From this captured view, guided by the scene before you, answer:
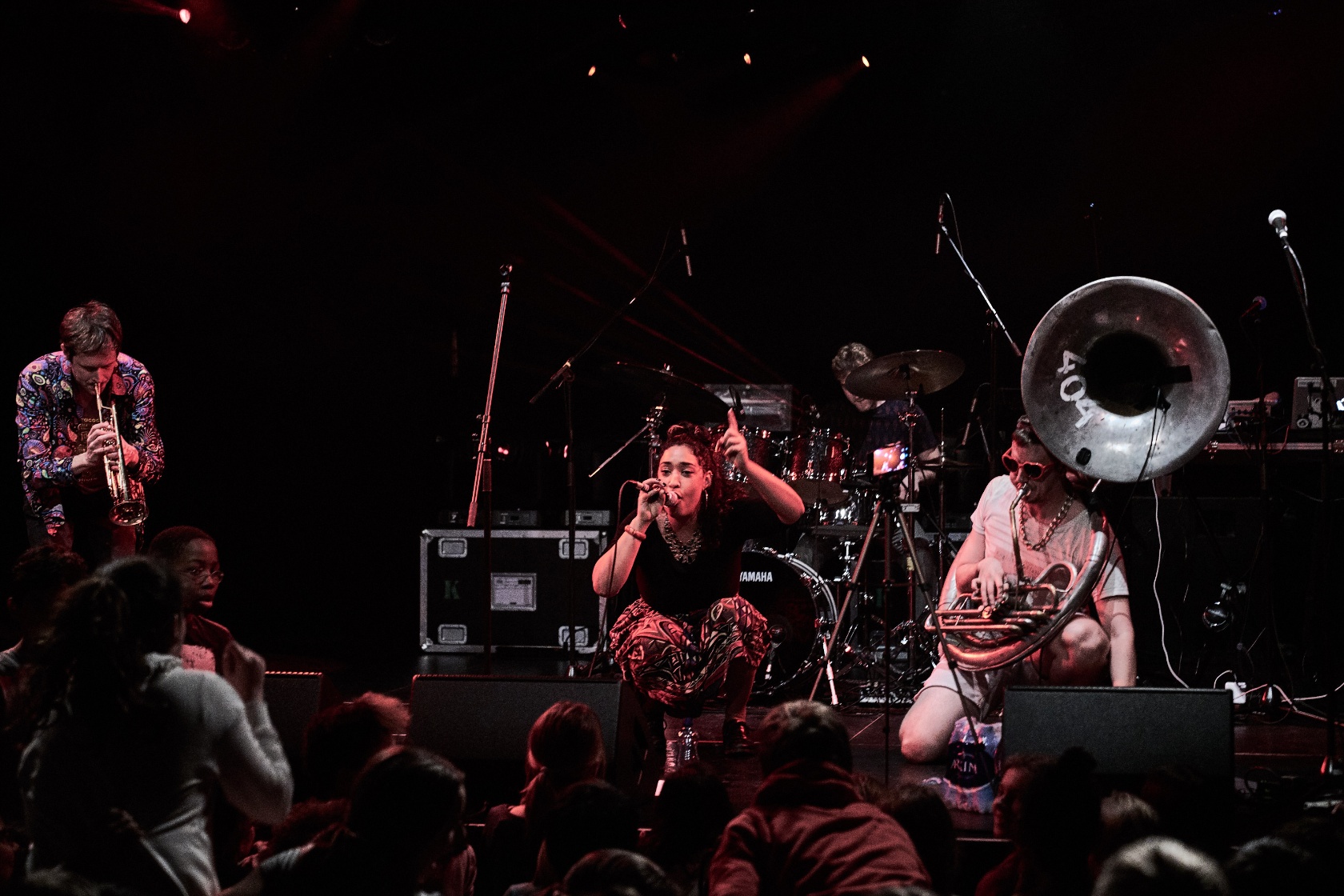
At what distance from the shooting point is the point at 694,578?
544 centimetres

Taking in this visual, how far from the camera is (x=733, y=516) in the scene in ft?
18.3

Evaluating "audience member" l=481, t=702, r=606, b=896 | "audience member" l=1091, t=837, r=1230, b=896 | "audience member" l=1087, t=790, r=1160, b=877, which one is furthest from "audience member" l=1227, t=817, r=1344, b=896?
"audience member" l=481, t=702, r=606, b=896

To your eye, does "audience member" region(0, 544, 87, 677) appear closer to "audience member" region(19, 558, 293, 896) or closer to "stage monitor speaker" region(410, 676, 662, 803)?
"stage monitor speaker" region(410, 676, 662, 803)

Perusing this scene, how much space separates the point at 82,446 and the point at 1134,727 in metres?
4.33

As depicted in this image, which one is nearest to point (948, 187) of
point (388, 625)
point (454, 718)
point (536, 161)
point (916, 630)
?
point (536, 161)

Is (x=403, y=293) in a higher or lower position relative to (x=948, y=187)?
lower

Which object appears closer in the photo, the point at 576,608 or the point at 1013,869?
the point at 1013,869

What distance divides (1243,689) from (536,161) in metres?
5.99

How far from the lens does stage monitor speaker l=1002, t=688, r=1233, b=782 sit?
12.6ft

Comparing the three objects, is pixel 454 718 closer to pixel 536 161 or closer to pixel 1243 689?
pixel 1243 689

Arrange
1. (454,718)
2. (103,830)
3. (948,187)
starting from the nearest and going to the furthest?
(103,830) < (454,718) < (948,187)

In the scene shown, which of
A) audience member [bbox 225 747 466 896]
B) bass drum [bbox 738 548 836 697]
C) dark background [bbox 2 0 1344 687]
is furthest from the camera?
dark background [bbox 2 0 1344 687]

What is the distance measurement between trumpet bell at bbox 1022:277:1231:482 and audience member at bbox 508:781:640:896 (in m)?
2.63

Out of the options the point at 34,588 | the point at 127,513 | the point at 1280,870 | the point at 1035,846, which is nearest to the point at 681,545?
the point at 127,513
